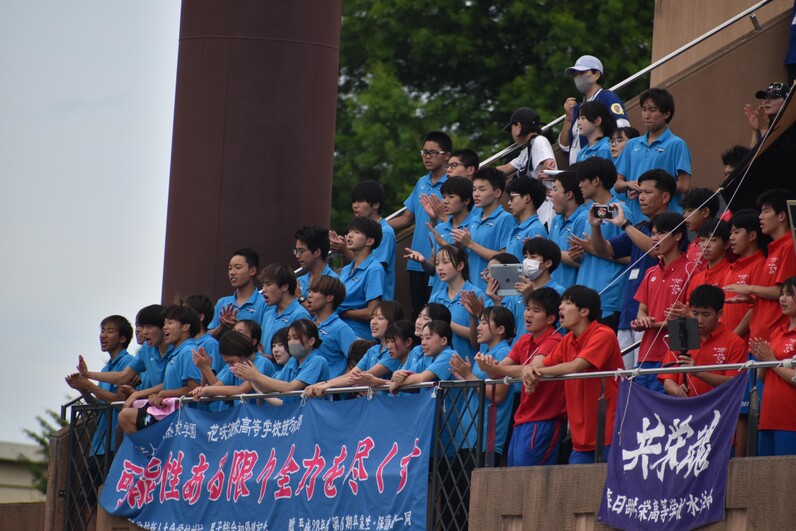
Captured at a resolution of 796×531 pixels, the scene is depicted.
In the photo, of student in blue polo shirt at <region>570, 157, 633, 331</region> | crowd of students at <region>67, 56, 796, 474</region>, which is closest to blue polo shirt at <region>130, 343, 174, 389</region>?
crowd of students at <region>67, 56, 796, 474</region>

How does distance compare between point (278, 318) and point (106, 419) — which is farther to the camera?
point (106, 419)

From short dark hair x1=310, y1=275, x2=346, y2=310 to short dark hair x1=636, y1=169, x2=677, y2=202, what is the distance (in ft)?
9.02

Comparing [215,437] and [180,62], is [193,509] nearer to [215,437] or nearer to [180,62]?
[215,437]

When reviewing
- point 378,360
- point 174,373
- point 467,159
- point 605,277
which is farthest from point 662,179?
point 174,373

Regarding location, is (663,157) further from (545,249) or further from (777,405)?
(777,405)

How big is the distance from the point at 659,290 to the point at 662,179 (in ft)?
3.69

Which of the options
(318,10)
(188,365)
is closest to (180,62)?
(318,10)

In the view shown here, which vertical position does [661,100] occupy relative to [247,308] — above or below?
above

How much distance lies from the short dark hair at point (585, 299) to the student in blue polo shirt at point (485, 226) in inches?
91.9

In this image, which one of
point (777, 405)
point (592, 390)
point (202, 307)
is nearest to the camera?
point (777, 405)

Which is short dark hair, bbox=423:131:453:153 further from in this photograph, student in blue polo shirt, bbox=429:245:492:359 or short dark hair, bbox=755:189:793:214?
short dark hair, bbox=755:189:793:214

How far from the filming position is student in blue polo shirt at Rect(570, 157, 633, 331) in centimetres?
1177

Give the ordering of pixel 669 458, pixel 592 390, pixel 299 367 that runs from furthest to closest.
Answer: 1. pixel 299 367
2. pixel 592 390
3. pixel 669 458

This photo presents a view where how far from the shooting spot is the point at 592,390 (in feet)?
33.4
